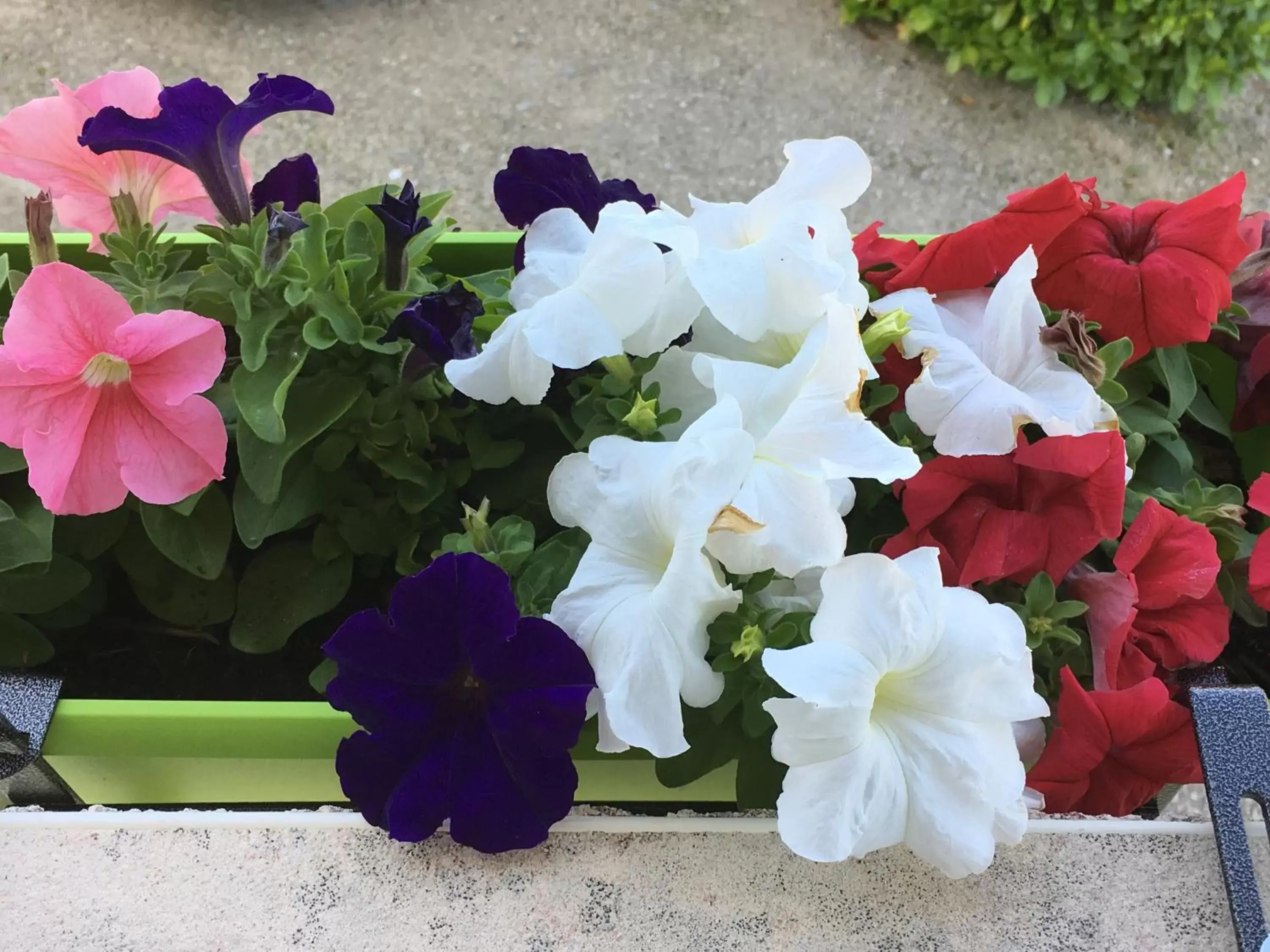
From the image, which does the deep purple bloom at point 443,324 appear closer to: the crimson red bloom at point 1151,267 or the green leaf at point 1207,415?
the crimson red bloom at point 1151,267

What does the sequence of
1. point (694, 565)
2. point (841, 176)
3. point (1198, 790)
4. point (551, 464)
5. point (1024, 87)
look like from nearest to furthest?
point (694, 565) → point (841, 176) → point (551, 464) → point (1198, 790) → point (1024, 87)

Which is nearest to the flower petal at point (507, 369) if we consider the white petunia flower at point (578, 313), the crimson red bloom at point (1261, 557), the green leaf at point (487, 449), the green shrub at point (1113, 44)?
the white petunia flower at point (578, 313)

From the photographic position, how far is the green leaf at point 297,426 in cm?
60

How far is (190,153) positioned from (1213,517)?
63 cm

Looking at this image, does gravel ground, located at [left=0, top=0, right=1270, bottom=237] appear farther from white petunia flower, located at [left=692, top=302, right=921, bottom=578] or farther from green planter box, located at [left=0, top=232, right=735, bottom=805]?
white petunia flower, located at [left=692, top=302, right=921, bottom=578]

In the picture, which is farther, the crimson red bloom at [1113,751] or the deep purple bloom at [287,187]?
the deep purple bloom at [287,187]

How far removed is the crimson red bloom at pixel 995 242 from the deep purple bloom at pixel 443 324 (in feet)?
0.88

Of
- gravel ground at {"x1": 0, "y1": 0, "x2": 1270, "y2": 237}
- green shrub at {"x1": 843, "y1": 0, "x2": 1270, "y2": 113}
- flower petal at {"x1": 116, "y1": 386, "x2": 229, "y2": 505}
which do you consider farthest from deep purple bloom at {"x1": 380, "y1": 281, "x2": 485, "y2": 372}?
green shrub at {"x1": 843, "y1": 0, "x2": 1270, "y2": 113}

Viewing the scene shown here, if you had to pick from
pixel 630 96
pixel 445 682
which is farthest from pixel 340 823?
pixel 630 96

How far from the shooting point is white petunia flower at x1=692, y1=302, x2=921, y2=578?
1.57ft

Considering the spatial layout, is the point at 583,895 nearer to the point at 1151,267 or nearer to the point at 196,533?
the point at 196,533

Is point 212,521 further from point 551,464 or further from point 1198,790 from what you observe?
point 1198,790

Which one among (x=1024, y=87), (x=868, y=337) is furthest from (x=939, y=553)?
(x=1024, y=87)

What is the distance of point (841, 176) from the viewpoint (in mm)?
581
